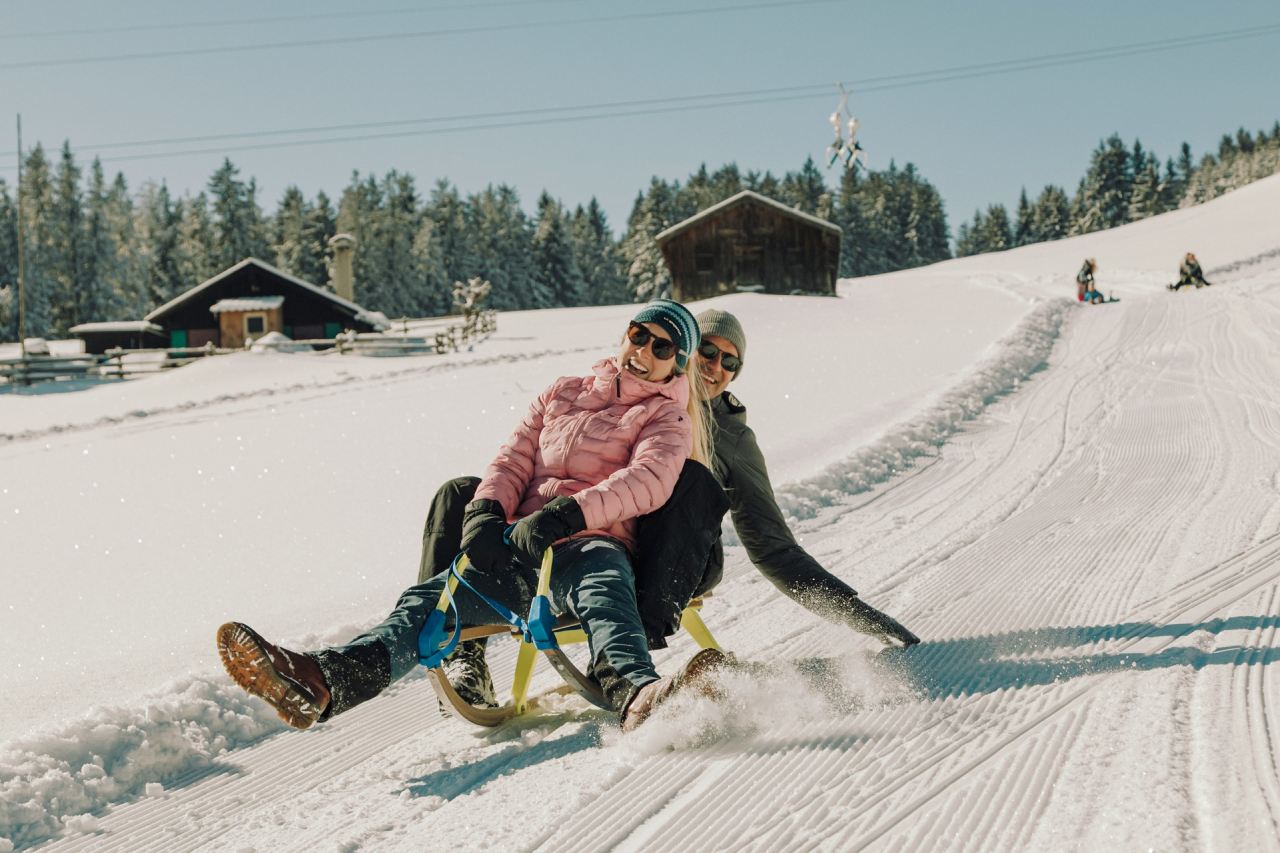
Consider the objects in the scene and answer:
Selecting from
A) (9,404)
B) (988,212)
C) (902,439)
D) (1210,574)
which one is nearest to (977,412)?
(902,439)

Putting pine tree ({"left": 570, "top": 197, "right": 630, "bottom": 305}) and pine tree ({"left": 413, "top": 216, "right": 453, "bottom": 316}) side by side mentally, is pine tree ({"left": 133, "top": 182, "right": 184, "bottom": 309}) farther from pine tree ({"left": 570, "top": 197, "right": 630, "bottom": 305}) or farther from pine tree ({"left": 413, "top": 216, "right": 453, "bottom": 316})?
pine tree ({"left": 570, "top": 197, "right": 630, "bottom": 305})

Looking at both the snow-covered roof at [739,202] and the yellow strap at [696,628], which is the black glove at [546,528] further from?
the snow-covered roof at [739,202]

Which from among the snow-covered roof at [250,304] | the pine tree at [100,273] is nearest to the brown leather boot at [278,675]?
the snow-covered roof at [250,304]

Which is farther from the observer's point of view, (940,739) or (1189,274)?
(1189,274)

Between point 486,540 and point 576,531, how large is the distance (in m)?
0.29

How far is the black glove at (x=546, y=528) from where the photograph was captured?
10.0ft

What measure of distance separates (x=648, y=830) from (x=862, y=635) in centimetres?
193

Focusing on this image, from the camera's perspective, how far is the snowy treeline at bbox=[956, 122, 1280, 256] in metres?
93.9

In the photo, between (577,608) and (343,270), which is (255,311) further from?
(577,608)

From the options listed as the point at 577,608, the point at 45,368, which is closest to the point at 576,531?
the point at 577,608

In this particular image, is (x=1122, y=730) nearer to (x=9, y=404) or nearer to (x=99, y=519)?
(x=99, y=519)

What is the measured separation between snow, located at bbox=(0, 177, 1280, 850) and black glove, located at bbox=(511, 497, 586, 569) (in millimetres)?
607

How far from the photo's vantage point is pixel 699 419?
3770 millimetres

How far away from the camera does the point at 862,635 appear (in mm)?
4121
